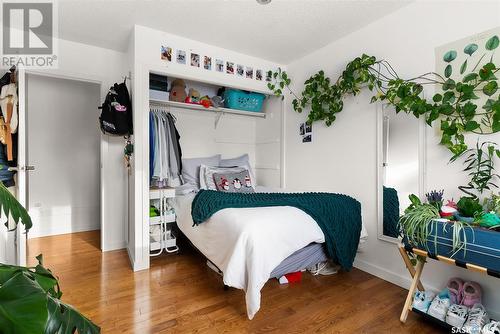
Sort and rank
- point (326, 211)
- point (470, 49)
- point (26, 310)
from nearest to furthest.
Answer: point (26, 310)
point (470, 49)
point (326, 211)

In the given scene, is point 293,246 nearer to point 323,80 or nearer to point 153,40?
point 323,80

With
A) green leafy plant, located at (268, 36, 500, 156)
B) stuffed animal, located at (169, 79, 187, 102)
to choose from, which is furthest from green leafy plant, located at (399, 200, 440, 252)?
stuffed animal, located at (169, 79, 187, 102)

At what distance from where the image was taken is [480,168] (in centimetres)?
168

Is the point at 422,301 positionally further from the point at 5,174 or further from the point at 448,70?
the point at 5,174

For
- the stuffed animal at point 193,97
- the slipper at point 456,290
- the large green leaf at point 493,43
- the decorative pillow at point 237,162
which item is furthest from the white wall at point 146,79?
the slipper at point 456,290

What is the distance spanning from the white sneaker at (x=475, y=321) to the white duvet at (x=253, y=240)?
3.04 ft

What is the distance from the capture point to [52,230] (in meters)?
3.48

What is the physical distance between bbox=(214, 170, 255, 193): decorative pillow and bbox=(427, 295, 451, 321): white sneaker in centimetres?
188

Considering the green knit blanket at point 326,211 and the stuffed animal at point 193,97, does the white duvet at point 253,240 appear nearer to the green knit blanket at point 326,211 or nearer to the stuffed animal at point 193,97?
the green knit blanket at point 326,211

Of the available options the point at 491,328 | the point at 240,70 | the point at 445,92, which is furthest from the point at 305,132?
the point at 491,328

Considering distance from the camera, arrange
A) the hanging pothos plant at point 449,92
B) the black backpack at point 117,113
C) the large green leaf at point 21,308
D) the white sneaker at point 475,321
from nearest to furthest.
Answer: the large green leaf at point 21,308
the white sneaker at point 475,321
the hanging pothos plant at point 449,92
the black backpack at point 117,113

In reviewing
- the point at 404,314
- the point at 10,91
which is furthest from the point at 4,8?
the point at 404,314

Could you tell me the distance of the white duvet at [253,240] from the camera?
5.21ft

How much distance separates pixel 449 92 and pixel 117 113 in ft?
9.05
